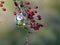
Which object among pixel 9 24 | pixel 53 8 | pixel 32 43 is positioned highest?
pixel 53 8

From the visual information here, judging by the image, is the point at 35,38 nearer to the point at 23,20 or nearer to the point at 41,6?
the point at 41,6

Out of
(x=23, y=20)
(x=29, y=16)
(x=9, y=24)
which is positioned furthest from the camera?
(x=9, y=24)

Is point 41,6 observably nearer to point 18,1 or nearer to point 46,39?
point 46,39

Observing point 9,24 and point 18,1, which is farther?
point 9,24

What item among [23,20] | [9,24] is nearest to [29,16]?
[23,20]

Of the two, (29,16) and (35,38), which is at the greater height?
(29,16)

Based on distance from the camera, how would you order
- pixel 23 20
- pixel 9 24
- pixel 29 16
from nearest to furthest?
pixel 29 16
pixel 23 20
pixel 9 24

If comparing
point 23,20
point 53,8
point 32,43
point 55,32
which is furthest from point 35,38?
point 23,20
